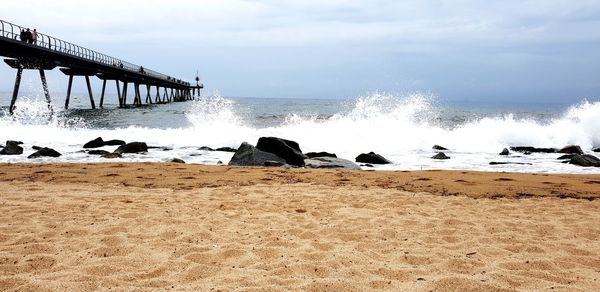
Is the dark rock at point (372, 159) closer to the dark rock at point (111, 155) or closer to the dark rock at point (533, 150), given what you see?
the dark rock at point (111, 155)

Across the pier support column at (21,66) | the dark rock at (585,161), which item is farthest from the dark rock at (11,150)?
the dark rock at (585,161)

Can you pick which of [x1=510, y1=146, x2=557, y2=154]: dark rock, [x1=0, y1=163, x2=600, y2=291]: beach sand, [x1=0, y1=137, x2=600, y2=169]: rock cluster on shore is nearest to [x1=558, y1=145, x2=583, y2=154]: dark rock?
[x1=510, y1=146, x2=557, y2=154]: dark rock

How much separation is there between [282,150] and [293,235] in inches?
296

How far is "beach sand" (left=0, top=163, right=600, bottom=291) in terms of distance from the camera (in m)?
3.43

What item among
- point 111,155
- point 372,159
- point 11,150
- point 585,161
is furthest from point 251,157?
point 585,161

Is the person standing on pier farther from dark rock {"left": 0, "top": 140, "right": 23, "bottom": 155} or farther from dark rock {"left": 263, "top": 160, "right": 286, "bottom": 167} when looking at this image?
dark rock {"left": 263, "top": 160, "right": 286, "bottom": 167}

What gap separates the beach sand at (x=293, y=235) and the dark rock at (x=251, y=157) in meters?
3.27

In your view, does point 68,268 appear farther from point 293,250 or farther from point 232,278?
point 293,250

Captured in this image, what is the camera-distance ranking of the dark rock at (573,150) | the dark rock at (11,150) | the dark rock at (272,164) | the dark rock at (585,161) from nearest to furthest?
the dark rock at (272,164) → the dark rock at (585,161) → the dark rock at (11,150) → the dark rock at (573,150)

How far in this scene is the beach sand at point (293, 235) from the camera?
3432mm

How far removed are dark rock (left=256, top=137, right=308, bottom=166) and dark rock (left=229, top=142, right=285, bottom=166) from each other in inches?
7.9

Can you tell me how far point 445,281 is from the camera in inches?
134

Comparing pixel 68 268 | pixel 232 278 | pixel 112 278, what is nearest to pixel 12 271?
pixel 68 268

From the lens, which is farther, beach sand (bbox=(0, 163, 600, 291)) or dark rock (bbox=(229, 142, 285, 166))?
dark rock (bbox=(229, 142, 285, 166))
